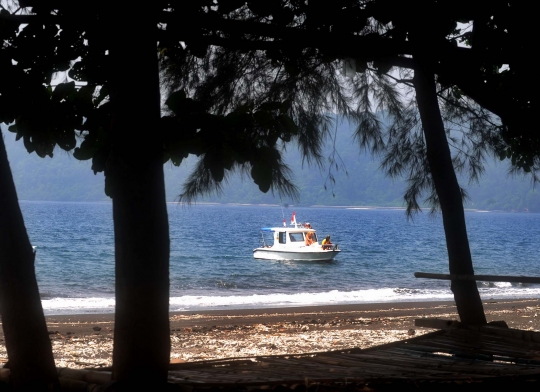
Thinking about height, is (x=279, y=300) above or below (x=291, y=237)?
below

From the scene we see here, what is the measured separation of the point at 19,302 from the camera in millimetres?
2125

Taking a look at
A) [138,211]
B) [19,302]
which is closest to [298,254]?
[19,302]

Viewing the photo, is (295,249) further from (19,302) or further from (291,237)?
(19,302)

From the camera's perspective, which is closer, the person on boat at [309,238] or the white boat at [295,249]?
the white boat at [295,249]

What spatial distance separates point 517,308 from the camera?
14805 millimetres

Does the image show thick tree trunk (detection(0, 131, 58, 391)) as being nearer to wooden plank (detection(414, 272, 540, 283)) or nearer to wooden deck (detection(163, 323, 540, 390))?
wooden deck (detection(163, 323, 540, 390))

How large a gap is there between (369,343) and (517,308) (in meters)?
7.53

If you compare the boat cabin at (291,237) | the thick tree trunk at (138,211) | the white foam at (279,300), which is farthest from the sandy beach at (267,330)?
the boat cabin at (291,237)

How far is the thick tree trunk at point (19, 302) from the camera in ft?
6.89

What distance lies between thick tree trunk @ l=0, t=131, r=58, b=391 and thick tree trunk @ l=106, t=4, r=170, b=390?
0.86ft

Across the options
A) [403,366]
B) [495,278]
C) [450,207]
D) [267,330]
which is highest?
[450,207]

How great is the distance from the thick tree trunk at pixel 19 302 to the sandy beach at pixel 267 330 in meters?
3.83

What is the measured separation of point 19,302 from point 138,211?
483 mm

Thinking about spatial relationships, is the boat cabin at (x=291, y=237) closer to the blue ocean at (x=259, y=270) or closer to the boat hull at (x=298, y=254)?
the boat hull at (x=298, y=254)
